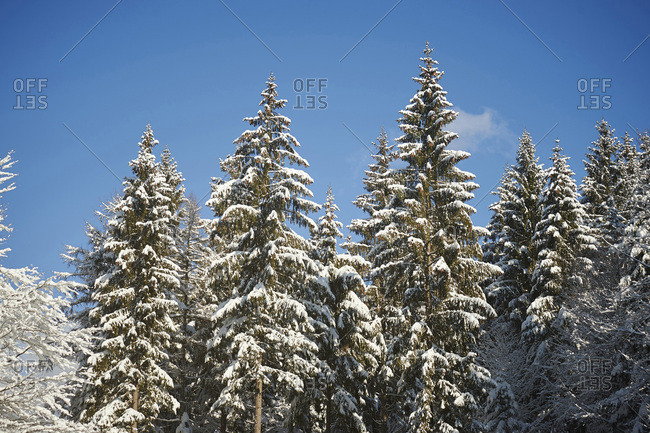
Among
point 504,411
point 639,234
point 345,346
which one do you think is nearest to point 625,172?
point 639,234

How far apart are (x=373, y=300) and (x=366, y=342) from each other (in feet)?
17.0

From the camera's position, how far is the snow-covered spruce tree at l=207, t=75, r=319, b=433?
686 inches

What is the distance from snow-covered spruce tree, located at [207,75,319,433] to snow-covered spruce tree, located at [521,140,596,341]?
11395 mm

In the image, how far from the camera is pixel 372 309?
85.3 ft

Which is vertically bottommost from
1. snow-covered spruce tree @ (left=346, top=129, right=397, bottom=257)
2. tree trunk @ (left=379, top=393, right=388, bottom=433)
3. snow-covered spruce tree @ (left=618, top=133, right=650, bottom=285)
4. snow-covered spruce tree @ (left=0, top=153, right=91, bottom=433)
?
tree trunk @ (left=379, top=393, right=388, bottom=433)

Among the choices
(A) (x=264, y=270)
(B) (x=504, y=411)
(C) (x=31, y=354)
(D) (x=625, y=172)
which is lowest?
(B) (x=504, y=411)

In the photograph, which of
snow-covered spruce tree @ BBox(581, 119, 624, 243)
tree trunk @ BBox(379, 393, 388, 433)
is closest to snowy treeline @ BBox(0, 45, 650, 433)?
tree trunk @ BBox(379, 393, 388, 433)

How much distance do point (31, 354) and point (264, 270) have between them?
9513 millimetres

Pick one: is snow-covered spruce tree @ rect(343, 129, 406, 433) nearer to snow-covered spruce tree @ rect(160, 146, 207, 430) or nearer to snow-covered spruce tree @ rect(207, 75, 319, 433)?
snow-covered spruce tree @ rect(207, 75, 319, 433)

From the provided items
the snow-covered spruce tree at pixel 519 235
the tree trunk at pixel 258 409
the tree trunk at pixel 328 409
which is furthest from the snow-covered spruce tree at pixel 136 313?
the snow-covered spruce tree at pixel 519 235

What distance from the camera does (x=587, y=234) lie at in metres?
25.5

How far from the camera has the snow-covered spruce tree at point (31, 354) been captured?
8391 millimetres

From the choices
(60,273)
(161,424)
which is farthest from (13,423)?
(161,424)

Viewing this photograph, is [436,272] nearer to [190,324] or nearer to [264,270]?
[264,270]
